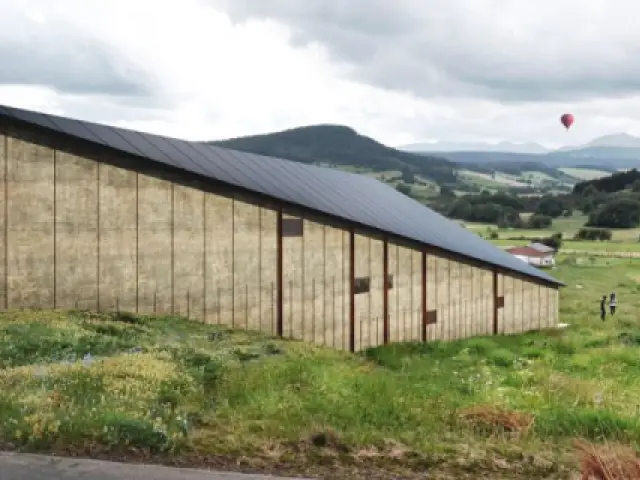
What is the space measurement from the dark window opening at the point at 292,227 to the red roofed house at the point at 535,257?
211 ft

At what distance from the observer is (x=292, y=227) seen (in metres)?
22.7

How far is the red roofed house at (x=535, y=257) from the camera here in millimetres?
82731

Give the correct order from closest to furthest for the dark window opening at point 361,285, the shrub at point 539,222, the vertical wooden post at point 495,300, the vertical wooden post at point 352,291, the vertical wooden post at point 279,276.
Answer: the vertical wooden post at point 279,276, the vertical wooden post at point 352,291, the dark window opening at point 361,285, the vertical wooden post at point 495,300, the shrub at point 539,222

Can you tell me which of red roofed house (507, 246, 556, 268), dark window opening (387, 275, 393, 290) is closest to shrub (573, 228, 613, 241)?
red roofed house (507, 246, 556, 268)

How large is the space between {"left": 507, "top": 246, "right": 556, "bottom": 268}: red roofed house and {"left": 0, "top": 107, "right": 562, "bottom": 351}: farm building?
55.7 metres

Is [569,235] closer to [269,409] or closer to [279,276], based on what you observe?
[279,276]

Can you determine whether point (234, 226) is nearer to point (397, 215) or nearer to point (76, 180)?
point (76, 180)

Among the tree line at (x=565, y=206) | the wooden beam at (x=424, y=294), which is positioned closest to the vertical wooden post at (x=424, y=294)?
the wooden beam at (x=424, y=294)

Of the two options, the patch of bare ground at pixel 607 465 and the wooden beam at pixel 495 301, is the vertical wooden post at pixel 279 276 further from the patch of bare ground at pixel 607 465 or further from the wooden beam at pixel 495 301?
the patch of bare ground at pixel 607 465

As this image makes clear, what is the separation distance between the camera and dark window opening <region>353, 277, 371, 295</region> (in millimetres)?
24688

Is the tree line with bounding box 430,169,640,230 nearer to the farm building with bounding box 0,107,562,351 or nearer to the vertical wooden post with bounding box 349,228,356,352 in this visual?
the farm building with bounding box 0,107,562,351

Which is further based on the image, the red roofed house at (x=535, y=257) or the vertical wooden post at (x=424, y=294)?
the red roofed house at (x=535, y=257)

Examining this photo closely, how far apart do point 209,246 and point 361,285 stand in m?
6.60

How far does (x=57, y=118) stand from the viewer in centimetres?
1916
